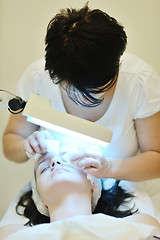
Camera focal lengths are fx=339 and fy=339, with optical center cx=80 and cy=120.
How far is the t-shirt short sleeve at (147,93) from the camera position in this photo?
147 cm

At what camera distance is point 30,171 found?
91.0 inches

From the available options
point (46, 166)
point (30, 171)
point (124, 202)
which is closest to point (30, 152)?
point (46, 166)

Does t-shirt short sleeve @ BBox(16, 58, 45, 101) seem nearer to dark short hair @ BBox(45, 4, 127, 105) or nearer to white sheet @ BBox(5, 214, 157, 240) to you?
dark short hair @ BBox(45, 4, 127, 105)

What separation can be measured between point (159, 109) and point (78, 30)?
60 cm

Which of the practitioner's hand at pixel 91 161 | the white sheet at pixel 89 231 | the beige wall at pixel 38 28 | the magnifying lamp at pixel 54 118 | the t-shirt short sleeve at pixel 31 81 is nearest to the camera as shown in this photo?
the magnifying lamp at pixel 54 118

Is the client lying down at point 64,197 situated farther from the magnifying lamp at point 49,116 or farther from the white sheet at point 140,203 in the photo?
the magnifying lamp at point 49,116

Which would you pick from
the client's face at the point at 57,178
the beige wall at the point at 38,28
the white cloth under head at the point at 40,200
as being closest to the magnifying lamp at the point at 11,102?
the client's face at the point at 57,178

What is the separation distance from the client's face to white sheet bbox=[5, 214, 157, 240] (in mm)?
222

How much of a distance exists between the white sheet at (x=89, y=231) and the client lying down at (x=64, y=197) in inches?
5.1

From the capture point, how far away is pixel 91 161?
1362 mm

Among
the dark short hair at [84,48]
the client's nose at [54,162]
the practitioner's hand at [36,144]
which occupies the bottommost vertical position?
the client's nose at [54,162]

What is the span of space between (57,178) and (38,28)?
1.37 m

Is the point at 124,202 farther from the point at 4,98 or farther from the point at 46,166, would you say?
the point at 4,98

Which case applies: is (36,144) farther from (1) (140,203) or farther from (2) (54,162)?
(1) (140,203)
